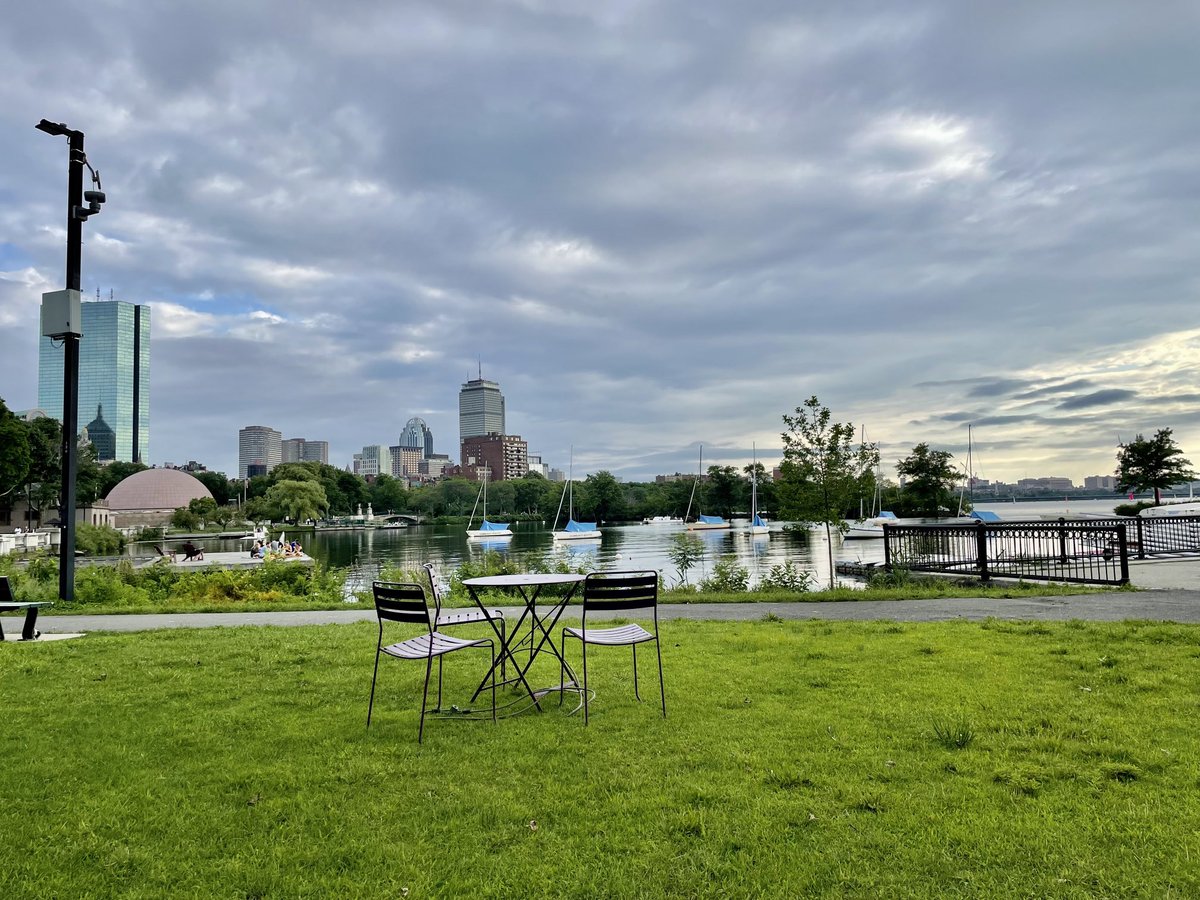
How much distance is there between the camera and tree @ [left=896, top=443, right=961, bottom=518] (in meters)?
82.6

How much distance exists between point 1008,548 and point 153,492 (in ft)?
441

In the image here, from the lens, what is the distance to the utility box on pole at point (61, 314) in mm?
11906

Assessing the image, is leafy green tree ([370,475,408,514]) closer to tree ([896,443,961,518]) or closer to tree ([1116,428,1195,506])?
tree ([896,443,961,518])

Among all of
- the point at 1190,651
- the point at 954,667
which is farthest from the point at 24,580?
the point at 1190,651

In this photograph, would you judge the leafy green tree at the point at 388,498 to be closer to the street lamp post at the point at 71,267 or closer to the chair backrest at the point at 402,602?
the street lamp post at the point at 71,267

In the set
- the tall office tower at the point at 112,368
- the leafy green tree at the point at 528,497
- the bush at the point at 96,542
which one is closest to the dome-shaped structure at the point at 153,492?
the leafy green tree at the point at 528,497

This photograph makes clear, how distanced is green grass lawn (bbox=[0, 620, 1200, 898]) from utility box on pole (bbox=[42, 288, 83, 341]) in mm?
7072

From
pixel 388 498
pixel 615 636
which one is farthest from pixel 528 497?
pixel 615 636

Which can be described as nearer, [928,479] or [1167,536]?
[1167,536]

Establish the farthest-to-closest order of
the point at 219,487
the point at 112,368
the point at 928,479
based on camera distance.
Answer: the point at 112,368, the point at 219,487, the point at 928,479

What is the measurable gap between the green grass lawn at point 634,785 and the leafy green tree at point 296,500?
90.4 metres

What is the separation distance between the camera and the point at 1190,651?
6.94m

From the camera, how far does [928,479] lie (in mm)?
82812

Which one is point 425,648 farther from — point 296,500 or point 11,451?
point 296,500
